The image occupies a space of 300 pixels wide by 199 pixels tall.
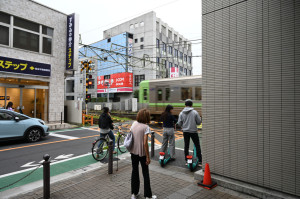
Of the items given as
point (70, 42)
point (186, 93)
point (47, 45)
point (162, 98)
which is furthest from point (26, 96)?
point (186, 93)

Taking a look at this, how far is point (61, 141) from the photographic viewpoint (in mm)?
9750

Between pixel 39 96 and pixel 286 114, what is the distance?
50.1ft

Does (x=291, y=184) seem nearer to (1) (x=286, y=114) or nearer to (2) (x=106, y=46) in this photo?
(1) (x=286, y=114)

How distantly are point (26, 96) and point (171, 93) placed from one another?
10403 millimetres

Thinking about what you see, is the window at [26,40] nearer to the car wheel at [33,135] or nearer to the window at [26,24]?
the window at [26,24]

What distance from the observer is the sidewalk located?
4.00 m

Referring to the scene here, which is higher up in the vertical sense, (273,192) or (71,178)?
(273,192)

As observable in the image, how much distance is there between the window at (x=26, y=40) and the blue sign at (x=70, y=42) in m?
2.09

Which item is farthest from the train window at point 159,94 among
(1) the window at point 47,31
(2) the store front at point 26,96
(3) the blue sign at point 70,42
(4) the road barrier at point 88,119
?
(1) the window at point 47,31

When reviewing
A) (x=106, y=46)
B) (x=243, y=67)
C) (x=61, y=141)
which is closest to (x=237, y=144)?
(x=243, y=67)

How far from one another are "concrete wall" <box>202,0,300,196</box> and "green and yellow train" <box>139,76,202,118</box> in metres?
9.37

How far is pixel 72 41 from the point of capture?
14.8m

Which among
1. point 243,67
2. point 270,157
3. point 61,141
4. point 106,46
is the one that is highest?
point 106,46

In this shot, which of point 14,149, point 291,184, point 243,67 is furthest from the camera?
point 14,149
